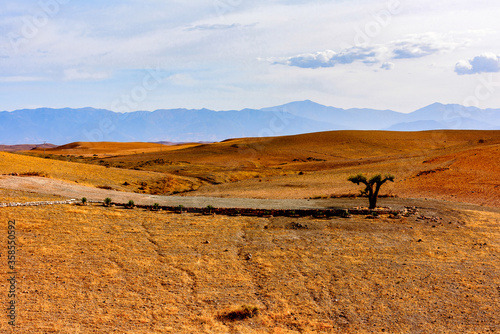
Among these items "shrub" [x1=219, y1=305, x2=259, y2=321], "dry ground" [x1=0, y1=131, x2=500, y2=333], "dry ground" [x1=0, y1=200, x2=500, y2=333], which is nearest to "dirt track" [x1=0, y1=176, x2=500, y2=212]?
"dry ground" [x1=0, y1=131, x2=500, y2=333]

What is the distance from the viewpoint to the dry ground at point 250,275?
974 centimetres

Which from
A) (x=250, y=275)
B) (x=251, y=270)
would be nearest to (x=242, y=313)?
(x=250, y=275)

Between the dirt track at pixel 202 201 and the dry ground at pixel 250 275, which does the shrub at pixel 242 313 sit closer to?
the dry ground at pixel 250 275

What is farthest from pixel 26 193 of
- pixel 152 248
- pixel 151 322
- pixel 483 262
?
pixel 483 262

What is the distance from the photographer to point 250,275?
12.4 m

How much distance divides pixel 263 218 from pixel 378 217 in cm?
564

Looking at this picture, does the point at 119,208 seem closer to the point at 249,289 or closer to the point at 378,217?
the point at 249,289

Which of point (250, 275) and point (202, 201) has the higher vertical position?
point (202, 201)

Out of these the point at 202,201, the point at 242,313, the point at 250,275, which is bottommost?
the point at 242,313

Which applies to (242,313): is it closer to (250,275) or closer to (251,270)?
(250,275)

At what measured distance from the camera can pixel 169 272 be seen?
40.6 ft

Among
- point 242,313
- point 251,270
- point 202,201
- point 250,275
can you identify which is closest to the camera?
point 242,313

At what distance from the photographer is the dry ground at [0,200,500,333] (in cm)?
974

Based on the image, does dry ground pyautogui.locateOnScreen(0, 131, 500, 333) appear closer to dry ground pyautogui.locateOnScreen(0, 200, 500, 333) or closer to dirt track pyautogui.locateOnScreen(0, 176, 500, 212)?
dry ground pyautogui.locateOnScreen(0, 200, 500, 333)
